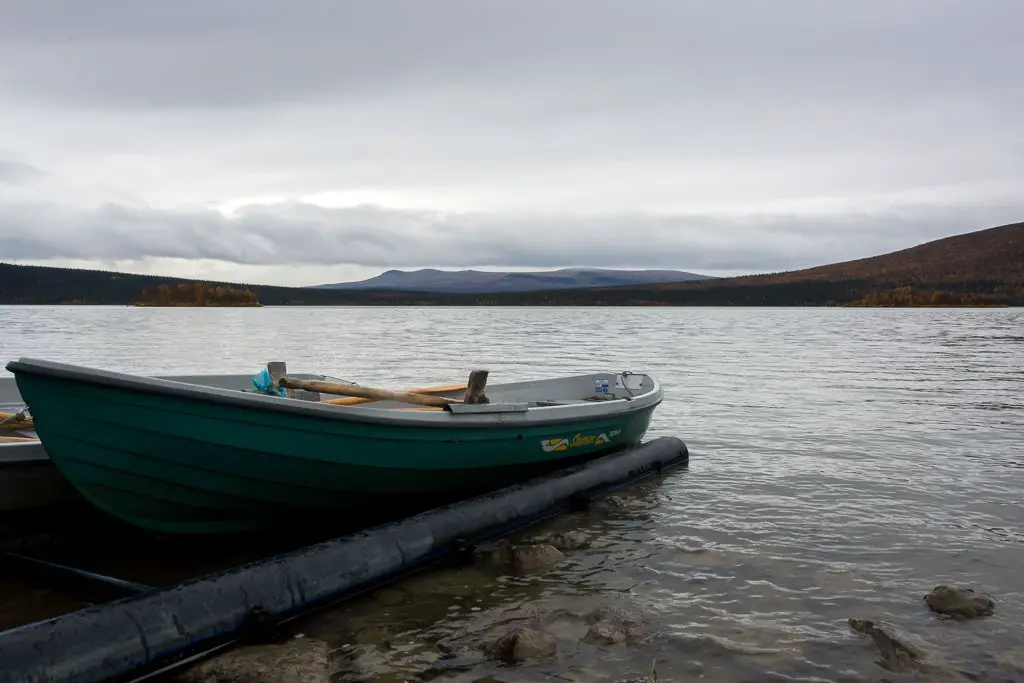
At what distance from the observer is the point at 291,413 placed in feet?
24.6

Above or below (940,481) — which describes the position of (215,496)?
above

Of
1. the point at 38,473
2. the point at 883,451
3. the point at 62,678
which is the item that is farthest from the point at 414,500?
the point at 883,451

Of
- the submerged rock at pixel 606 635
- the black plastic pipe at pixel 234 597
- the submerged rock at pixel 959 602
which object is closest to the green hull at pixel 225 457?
the black plastic pipe at pixel 234 597

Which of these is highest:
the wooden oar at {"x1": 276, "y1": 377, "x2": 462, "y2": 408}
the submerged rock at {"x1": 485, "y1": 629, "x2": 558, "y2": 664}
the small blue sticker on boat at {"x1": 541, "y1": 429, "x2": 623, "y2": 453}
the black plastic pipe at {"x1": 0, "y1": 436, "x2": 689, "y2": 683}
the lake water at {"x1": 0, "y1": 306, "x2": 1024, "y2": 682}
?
the wooden oar at {"x1": 276, "y1": 377, "x2": 462, "y2": 408}

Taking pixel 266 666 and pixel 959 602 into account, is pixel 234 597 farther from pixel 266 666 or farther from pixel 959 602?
pixel 959 602

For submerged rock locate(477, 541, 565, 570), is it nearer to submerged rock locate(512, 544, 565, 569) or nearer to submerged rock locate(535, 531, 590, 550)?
submerged rock locate(512, 544, 565, 569)

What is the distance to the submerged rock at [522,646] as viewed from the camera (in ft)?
19.3

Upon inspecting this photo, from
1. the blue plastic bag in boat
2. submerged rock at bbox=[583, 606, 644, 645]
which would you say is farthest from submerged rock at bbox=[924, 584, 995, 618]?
the blue plastic bag in boat

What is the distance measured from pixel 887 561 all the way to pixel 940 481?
13.5ft

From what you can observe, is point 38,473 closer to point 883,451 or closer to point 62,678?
point 62,678

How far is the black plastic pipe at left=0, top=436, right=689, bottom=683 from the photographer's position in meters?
4.99

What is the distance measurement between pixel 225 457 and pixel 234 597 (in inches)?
70.4

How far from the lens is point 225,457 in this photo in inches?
293

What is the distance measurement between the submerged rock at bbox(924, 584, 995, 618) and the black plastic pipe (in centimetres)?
399
